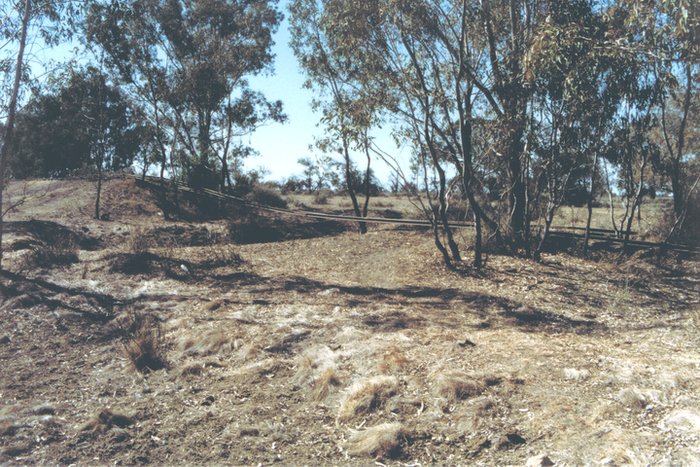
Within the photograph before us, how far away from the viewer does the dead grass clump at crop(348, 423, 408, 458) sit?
4.67 metres

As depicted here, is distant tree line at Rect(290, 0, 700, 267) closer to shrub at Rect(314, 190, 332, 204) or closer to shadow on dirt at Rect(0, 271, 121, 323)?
shadow on dirt at Rect(0, 271, 121, 323)

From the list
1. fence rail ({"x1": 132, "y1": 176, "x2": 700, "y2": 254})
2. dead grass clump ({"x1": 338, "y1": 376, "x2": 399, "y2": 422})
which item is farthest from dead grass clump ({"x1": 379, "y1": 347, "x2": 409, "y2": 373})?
fence rail ({"x1": 132, "y1": 176, "x2": 700, "y2": 254})

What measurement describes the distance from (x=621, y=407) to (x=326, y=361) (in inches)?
118

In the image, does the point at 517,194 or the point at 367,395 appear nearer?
the point at 367,395

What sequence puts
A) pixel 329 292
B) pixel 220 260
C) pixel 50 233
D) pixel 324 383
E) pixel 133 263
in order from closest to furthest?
1. pixel 324 383
2. pixel 329 292
3. pixel 133 263
4. pixel 220 260
5. pixel 50 233

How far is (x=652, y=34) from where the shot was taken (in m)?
7.39

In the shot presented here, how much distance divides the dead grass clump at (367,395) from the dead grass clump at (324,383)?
9.5 inches

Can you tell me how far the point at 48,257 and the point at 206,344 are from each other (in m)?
5.70

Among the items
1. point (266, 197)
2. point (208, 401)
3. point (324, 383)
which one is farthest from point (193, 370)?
point (266, 197)

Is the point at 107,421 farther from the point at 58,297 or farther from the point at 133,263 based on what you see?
the point at 133,263

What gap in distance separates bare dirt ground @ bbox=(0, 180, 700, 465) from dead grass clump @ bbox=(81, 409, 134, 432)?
20 mm

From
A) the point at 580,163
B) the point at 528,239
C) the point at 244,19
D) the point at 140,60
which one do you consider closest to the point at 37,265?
the point at 528,239

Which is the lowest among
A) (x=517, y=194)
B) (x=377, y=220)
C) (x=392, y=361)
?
(x=392, y=361)

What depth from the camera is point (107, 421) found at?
5.21 meters
